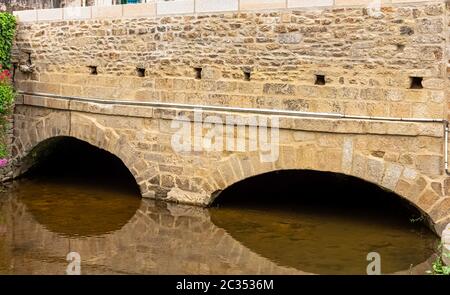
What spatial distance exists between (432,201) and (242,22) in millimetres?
3267

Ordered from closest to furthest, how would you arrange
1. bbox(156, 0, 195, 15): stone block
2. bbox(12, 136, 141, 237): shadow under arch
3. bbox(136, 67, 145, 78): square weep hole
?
bbox(12, 136, 141, 237): shadow under arch
bbox(156, 0, 195, 15): stone block
bbox(136, 67, 145, 78): square weep hole

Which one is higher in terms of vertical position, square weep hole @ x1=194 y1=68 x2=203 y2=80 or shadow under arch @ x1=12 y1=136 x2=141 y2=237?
square weep hole @ x1=194 y1=68 x2=203 y2=80

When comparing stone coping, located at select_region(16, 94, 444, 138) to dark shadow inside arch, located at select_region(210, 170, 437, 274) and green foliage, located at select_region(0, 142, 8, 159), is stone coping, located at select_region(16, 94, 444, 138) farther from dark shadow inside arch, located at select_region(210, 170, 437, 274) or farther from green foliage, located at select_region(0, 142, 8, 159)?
dark shadow inside arch, located at select_region(210, 170, 437, 274)

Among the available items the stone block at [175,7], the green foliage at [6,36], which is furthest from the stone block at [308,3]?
the green foliage at [6,36]

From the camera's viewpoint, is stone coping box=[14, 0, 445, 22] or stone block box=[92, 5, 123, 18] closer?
stone coping box=[14, 0, 445, 22]

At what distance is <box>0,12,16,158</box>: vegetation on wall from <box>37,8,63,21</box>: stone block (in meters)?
0.57

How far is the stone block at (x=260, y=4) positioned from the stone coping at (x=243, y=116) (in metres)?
1.37

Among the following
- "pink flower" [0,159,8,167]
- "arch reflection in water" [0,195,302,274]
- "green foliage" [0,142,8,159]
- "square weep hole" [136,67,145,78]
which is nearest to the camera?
"arch reflection in water" [0,195,302,274]

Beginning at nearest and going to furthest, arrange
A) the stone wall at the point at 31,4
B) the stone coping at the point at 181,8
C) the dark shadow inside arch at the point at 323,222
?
the dark shadow inside arch at the point at 323,222 < the stone coping at the point at 181,8 < the stone wall at the point at 31,4

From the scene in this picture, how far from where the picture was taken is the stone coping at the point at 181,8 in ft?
25.2

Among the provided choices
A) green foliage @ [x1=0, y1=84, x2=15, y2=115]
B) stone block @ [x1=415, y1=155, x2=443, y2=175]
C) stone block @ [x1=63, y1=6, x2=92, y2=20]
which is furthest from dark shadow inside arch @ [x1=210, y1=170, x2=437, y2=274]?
green foliage @ [x1=0, y1=84, x2=15, y2=115]

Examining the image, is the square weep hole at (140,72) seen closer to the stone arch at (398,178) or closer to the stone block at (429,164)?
the stone arch at (398,178)

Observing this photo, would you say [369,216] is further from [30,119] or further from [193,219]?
[30,119]

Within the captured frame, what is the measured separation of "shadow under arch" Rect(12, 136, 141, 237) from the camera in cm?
870
